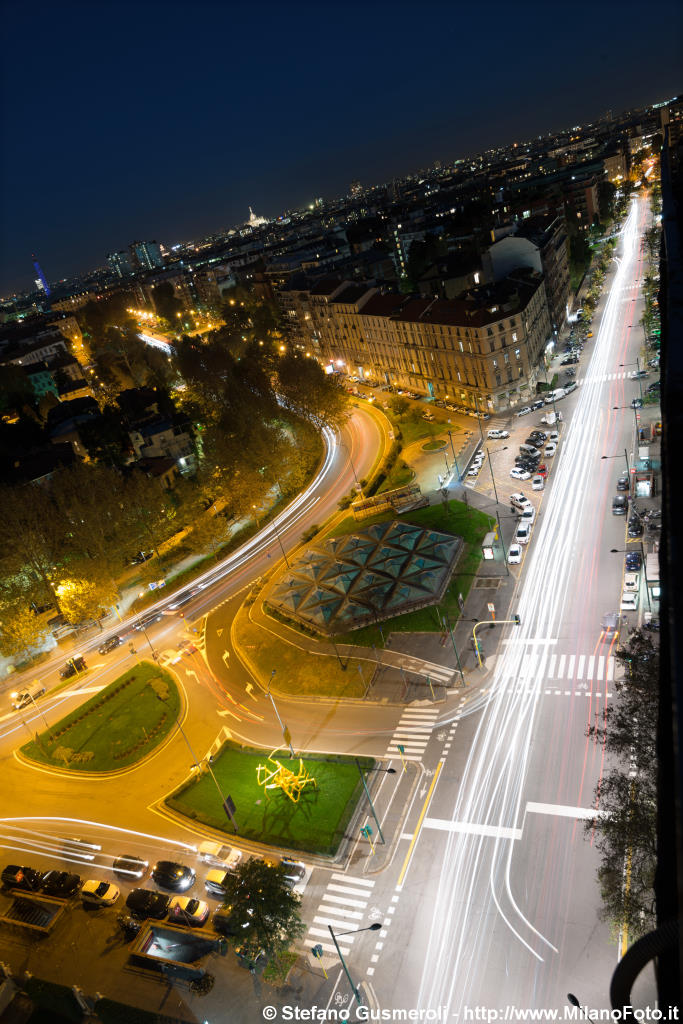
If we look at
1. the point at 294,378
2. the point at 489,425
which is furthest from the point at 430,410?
the point at 294,378

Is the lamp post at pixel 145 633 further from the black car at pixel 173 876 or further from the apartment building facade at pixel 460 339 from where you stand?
the apartment building facade at pixel 460 339

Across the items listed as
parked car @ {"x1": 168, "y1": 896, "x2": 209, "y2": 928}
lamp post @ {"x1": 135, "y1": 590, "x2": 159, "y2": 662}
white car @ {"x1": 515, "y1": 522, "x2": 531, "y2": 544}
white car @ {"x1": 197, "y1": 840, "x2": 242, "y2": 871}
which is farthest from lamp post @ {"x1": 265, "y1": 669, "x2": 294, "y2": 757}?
white car @ {"x1": 515, "y1": 522, "x2": 531, "y2": 544}

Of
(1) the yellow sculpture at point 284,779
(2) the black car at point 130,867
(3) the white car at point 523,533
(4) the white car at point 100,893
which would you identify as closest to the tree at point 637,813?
(1) the yellow sculpture at point 284,779

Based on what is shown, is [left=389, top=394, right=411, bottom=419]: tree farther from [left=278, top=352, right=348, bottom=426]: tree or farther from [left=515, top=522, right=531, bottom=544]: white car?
[left=515, top=522, right=531, bottom=544]: white car

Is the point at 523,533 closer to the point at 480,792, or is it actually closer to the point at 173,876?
the point at 480,792

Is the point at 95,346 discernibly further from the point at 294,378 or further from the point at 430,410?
the point at 430,410

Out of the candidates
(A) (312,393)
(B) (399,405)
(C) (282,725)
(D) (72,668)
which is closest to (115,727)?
(D) (72,668)
